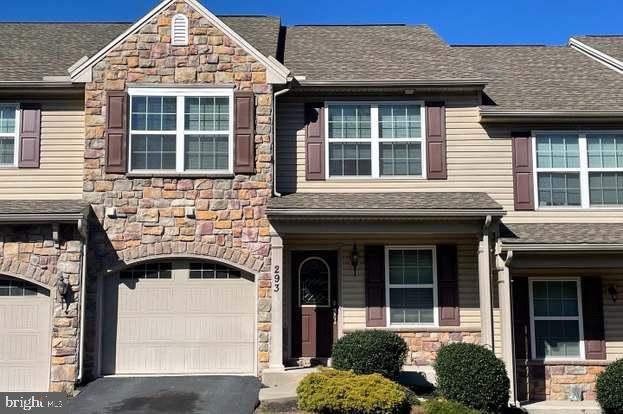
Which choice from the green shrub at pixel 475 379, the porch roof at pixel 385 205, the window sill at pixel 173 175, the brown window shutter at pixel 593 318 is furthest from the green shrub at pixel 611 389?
the window sill at pixel 173 175

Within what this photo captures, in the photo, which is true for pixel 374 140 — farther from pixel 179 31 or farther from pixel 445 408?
pixel 445 408

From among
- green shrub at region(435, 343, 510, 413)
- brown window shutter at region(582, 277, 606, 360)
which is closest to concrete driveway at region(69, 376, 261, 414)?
green shrub at region(435, 343, 510, 413)

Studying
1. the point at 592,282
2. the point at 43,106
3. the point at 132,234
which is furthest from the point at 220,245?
the point at 592,282

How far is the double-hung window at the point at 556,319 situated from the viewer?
1281 cm

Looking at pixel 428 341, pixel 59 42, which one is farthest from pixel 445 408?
pixel 59 42

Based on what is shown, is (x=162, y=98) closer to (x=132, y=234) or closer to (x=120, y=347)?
(x=132, y=234)

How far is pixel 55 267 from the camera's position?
11.8m

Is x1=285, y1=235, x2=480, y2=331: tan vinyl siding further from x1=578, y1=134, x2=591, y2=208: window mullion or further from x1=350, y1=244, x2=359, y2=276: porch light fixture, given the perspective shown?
x1=578, y1=134, x2=591, y2=208: window mullion

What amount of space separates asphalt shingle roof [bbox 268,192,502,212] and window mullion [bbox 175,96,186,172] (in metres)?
1.81

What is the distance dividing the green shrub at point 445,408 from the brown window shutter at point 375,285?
2.68 metres

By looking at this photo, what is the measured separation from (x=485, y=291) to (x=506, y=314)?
0.59m

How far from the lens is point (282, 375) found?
37.3ft

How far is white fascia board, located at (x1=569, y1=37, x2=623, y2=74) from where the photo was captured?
588 inches

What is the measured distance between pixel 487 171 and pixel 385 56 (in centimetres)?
333
